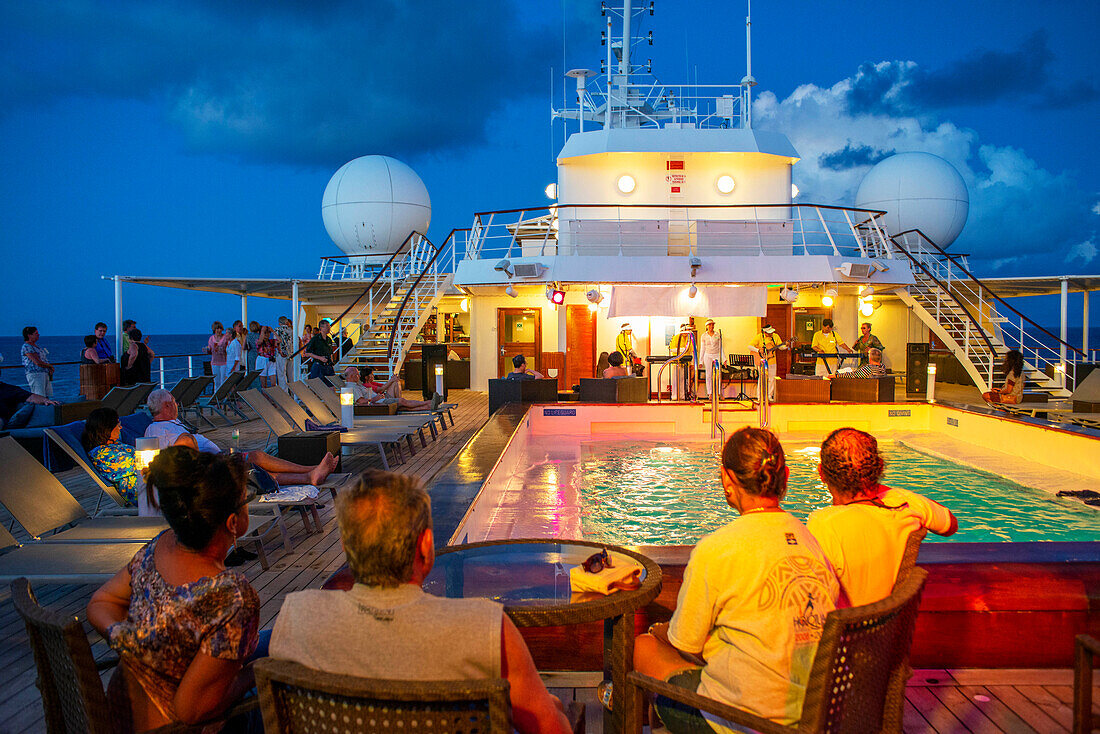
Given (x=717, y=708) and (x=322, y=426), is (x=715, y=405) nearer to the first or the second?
(x=322, y=426)

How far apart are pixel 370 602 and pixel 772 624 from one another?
95cm

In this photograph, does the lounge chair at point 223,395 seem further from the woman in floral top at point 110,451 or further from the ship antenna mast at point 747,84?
the ship antenna mast at point 747,84

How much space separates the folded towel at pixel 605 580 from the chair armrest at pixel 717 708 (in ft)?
1.63

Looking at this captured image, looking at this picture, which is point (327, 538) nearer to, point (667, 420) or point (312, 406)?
point (312, 406)

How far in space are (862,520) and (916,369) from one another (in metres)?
14.9

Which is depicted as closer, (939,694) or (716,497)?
(939,694)

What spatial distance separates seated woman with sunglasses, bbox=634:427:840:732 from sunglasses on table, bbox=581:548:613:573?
45 cm

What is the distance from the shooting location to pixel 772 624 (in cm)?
176

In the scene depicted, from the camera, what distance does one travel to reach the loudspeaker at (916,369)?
15.3 meters

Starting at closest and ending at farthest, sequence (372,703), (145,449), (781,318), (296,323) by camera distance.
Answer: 1. (372,703)
2. (145,449)
3. (781,318)
4. (296,323)

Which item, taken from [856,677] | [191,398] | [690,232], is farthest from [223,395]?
[856,677]

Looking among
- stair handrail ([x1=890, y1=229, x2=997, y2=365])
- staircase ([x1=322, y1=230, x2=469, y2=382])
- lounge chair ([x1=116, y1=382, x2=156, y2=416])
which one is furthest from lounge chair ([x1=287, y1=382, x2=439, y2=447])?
stair handrail ([x1=890, y1=229, x2=997, y2=365])

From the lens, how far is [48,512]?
161 inches

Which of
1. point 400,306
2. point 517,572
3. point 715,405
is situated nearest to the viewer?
point 517,572
